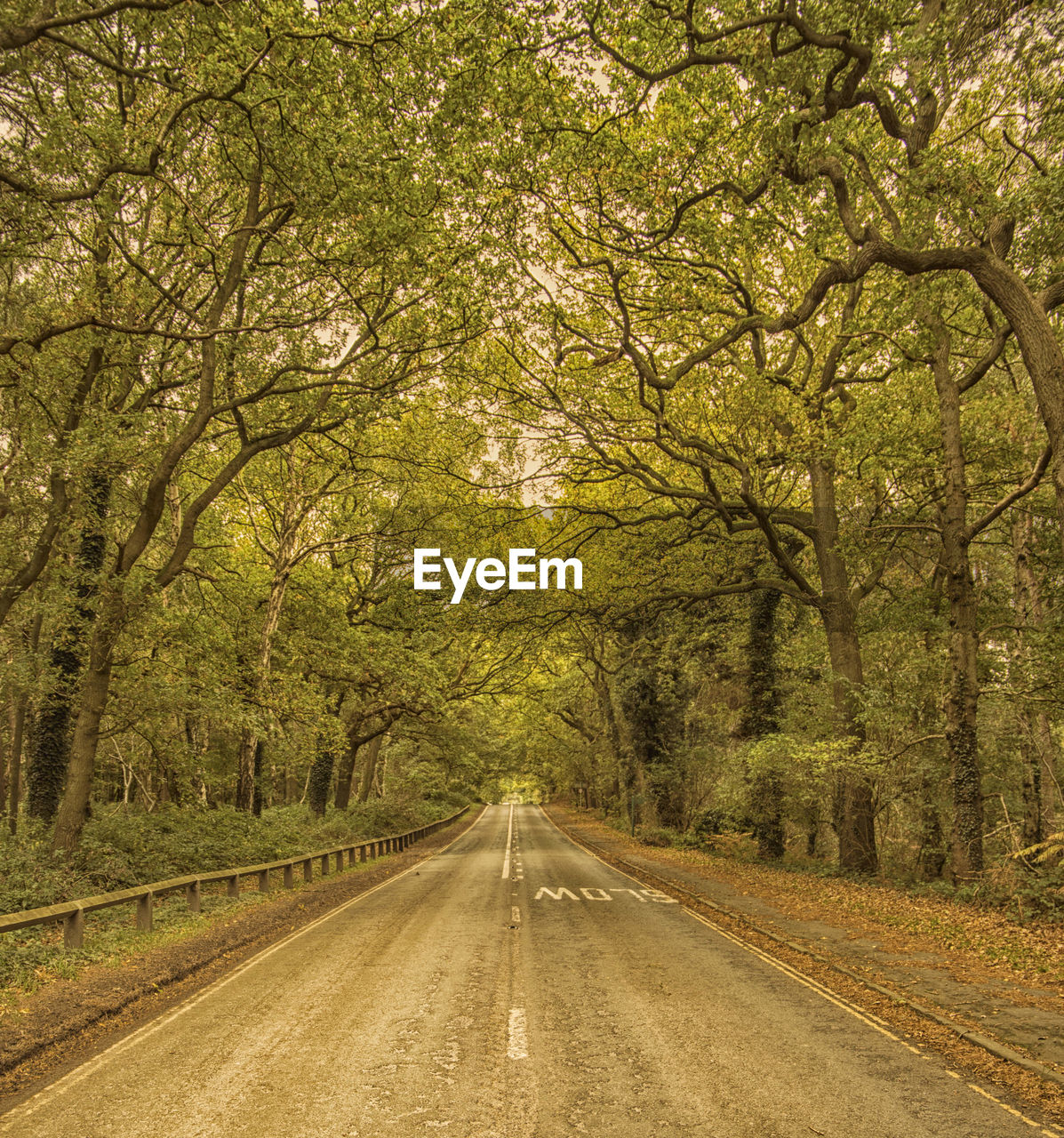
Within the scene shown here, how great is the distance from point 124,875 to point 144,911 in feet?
9.19

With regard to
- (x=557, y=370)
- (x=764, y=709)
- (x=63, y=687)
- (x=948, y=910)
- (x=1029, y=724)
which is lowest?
(x=948, y=910)

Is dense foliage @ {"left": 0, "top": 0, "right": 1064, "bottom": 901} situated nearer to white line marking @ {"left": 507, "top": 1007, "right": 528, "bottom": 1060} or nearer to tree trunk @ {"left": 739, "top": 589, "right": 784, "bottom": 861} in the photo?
tree trunk @ {"left": 739, "top": 589, "right": 784, "bottom": 861}

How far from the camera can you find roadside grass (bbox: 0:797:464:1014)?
29.3ft

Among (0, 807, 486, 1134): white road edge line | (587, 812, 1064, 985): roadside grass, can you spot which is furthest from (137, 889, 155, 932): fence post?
(587, 812, 1064, 985): roadside grass

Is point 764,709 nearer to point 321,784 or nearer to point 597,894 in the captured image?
point 597,894

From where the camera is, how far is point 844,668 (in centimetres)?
1658

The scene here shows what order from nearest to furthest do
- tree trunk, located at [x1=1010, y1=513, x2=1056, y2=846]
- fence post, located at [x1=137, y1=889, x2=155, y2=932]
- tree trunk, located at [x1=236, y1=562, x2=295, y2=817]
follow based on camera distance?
fence post, located at [x1=137, y1=889, x2=155, y2=932] → tree trunk, located at [x1=1010, y1=513, x2=1056, y2=846] → tree trunk, located at [x1=236, y1=562, x2=295, y2=817]

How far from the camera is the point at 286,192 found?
468 inches

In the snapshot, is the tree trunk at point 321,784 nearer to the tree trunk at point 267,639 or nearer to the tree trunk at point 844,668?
the tree trunk at point 267,639

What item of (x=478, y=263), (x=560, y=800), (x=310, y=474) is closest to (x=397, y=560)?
(x=310, y=474)

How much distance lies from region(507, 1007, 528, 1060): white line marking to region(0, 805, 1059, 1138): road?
0.02m

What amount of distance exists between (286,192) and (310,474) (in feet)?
32.8

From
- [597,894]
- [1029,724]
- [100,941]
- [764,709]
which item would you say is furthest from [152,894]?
[1029,724]

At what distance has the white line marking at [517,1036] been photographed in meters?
5.72
